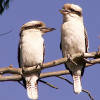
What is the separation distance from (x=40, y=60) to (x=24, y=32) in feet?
1.51

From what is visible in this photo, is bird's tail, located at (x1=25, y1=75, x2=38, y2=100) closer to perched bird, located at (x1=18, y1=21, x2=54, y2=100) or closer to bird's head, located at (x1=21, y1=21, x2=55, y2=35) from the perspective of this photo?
perched bird, located at (x1=18, y1=21, x2=54, y2=100)

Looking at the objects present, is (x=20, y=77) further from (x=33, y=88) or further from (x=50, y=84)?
(x=33, y=88)

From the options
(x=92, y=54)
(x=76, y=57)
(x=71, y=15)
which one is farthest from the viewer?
(x=71, y=15)

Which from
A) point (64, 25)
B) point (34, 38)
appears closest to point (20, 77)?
point (34, 38)

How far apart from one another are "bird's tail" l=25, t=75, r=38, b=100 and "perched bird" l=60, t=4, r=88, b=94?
0.47 metres

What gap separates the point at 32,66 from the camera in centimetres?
405

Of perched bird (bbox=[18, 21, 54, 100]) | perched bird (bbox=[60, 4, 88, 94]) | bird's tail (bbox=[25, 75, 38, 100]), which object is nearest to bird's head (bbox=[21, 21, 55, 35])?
perched bird (bbox=[18, 21, 54, 100])

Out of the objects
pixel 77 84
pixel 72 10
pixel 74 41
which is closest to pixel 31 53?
pixel 74 41

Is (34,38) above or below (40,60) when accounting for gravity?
above

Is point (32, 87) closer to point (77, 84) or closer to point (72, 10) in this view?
point (77, 84)

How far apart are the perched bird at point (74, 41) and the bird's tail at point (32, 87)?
47cm

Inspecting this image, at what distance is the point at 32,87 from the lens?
13.0 feet

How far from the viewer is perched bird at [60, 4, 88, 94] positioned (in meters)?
3.95

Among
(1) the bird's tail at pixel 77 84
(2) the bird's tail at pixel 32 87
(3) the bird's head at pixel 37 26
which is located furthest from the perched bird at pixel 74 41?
(2) the bird's tail at pixel 32 87
